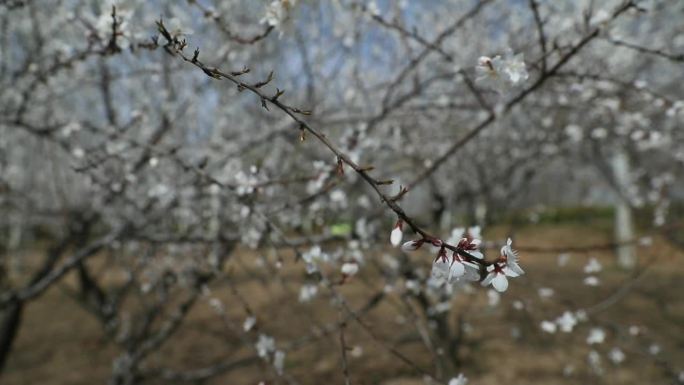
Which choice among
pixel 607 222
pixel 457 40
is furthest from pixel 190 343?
pixel 607 222

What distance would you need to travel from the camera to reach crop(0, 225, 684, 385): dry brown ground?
4.69 metres

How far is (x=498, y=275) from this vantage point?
0.81 metres

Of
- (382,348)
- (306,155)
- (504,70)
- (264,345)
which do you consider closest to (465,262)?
(504,70)

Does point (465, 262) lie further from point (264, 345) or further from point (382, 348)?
point (382, 348)

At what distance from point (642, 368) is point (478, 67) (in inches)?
195

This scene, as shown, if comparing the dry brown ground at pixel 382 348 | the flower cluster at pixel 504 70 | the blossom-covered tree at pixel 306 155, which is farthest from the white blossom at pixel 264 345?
the dry brown ground at pixel 382 348

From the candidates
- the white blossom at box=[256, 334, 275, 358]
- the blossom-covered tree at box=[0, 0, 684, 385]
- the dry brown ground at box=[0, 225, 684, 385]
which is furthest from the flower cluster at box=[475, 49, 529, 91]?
the dry brown ground at box=[0, 225, 684, 385]

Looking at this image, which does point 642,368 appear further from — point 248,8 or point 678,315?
point 248,8

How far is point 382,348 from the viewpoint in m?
4.81

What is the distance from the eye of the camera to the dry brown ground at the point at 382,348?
4.69m

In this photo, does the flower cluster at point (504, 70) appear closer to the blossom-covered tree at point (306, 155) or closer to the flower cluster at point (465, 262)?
the blossom-covered tree at point (306, 155)

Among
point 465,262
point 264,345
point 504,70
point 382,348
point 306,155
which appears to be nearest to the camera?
point 465,262

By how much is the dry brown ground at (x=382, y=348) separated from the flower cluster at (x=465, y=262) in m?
2.86

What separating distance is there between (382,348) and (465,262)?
4.31m
